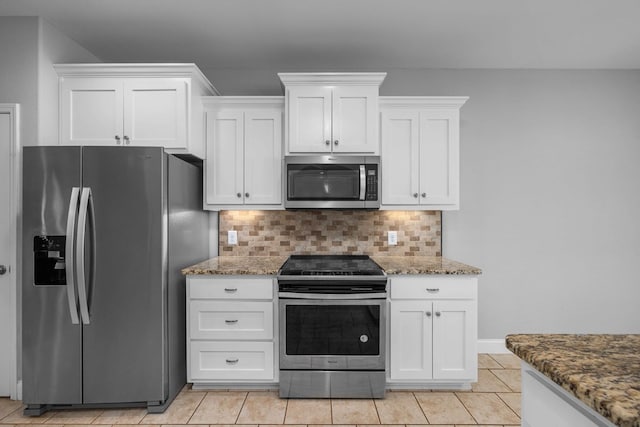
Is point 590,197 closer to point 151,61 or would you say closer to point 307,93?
point 307,93

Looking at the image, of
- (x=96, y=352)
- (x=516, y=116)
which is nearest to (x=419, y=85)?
(x=516, y=116)

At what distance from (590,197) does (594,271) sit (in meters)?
0.68

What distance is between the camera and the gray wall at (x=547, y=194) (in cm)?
344

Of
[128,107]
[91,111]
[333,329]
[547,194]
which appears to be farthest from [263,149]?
[547,194]

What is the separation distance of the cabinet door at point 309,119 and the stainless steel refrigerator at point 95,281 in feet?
3.36

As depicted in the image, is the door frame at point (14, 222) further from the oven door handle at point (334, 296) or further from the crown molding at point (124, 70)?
the oven door handle at point (334, 296)

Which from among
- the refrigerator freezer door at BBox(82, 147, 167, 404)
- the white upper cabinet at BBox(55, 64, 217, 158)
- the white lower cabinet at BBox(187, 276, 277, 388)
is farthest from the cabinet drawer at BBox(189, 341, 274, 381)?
the white upper cabinet at BBox(55, 64, 217, 158)

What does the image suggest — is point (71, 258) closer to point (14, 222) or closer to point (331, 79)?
point (14, 222)

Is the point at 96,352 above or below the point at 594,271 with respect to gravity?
below

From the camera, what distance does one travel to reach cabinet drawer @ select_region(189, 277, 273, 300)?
2.66 metres

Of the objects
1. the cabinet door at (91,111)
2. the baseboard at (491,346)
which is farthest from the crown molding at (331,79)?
the baseboard at (491,346)

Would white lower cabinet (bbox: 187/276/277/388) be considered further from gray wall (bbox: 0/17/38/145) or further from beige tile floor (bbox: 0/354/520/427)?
gray wall (bbox: 0/17/38/145)

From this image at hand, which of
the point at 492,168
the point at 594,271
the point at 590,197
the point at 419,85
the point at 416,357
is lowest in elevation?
the point at 416,357

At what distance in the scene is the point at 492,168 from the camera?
3457 mm
